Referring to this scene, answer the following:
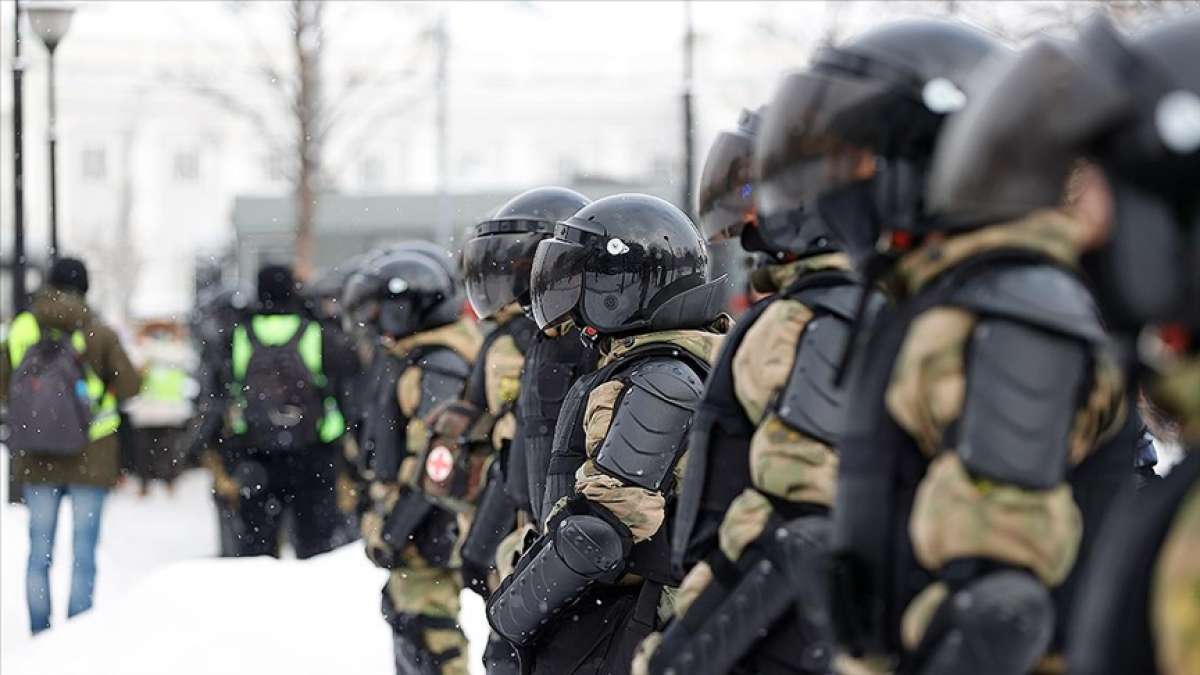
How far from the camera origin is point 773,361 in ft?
11.4

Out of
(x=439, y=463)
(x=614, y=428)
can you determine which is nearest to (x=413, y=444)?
(x=439, y=463)

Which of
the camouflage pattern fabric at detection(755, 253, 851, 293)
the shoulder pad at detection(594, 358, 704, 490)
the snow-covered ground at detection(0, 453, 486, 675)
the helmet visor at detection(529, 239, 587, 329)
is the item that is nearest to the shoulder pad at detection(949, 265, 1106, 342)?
the camouflage pattern fabric at detection(755, 253, 851, 293)

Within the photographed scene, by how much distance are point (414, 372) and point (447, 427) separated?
754 millimetres

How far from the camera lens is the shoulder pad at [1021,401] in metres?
2.54

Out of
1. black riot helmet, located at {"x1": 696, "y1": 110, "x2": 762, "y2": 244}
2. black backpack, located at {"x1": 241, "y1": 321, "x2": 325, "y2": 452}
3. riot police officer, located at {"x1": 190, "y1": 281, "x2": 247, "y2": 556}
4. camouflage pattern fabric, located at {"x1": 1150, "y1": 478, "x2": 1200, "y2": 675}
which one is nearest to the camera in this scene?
camouflage pattern fabric, located at {"x1": 1150, "y1": 478, "x2": 1200, "y2": 675}

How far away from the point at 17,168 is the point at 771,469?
11342 millimetres

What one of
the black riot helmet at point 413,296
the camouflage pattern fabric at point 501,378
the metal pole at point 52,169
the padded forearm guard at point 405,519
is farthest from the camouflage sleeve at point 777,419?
the metal pole at point 52,169

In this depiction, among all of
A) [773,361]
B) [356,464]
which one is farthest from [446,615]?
[773,361]

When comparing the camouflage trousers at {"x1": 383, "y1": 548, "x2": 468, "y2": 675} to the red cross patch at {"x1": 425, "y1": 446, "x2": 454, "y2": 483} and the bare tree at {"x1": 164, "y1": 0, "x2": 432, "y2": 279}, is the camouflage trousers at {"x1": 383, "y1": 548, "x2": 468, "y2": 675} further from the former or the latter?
the bare tree at {"x1": 164, "y1": 0, "x2": 432, "y2": 279}

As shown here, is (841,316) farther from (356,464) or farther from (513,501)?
(356,464)

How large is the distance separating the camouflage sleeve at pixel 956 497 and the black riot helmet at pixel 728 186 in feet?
5.14

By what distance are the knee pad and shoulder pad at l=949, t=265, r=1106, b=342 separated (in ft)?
1.22

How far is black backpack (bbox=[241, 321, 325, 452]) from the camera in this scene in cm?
1034

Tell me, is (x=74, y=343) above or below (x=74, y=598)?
above
